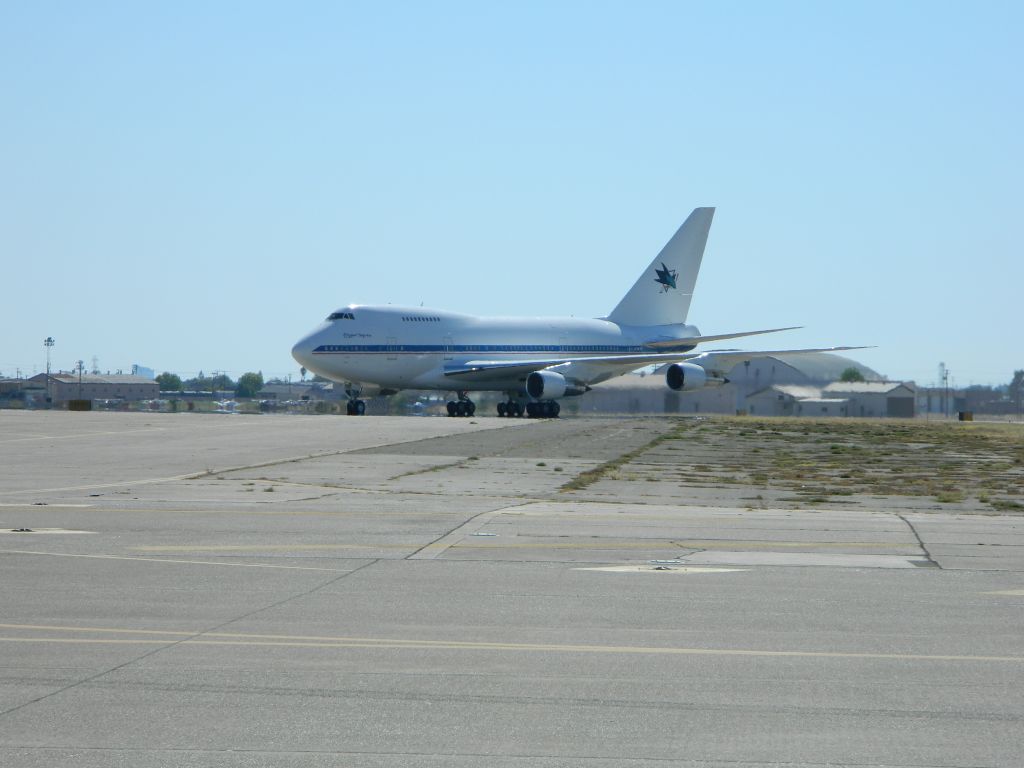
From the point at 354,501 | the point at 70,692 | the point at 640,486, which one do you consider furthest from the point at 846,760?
the point at 640,486

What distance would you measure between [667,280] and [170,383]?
409ft

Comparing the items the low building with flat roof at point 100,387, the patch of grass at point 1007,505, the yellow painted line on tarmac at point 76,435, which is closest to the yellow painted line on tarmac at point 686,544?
the patch of grass at point 1007,505

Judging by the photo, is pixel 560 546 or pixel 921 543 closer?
pixel 560 546

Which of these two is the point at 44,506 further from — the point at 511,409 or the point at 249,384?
the point at 249,384

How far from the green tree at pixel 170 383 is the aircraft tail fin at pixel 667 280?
109 m

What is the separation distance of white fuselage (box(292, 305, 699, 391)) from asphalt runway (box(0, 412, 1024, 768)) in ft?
119

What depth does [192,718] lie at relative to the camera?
21.3ft

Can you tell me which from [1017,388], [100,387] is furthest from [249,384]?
[1017,388]

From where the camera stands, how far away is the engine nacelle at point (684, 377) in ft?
189

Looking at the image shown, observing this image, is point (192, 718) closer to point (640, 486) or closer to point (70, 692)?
point (70, 692)

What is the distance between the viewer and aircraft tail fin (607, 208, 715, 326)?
2596 inches

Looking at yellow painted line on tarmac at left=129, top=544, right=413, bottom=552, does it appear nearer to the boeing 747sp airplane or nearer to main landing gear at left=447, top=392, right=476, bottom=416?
the boeing 747sp airplane

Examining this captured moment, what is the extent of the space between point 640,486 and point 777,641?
41.9 ft

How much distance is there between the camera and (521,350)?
60969 mm
